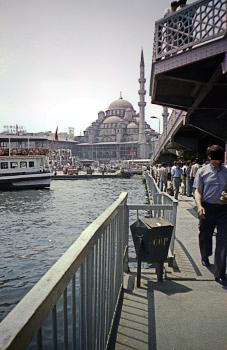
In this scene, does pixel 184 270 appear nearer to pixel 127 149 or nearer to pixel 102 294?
pixel 102 294

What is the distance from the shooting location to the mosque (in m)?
170

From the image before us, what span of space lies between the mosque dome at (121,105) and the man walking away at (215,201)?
187 meters

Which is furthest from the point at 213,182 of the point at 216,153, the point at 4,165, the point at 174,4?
the point at 4,165

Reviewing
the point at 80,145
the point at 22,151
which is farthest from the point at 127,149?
the point at 22,151

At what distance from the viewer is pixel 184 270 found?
570 cm

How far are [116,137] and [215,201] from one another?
177m

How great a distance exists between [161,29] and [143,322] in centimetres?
751

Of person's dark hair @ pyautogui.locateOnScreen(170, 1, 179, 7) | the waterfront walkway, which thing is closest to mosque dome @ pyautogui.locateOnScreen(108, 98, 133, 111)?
person's dark hair @ pyautogui.locateOnScreen(170, 1, 179, 7)

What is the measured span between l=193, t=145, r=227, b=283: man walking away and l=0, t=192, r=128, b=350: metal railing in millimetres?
1419

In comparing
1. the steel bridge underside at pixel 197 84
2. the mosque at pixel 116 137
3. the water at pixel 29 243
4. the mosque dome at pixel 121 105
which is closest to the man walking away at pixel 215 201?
the steel bridge underside at pixel 197 84

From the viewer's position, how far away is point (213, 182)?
5.30 m

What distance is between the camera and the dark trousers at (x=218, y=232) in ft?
16.7

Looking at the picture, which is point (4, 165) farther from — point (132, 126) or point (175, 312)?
point (132, 126)

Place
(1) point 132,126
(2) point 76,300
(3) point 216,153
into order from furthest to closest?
(1) point 132,126 < (3) point 216,153 < (2) point 76,300
